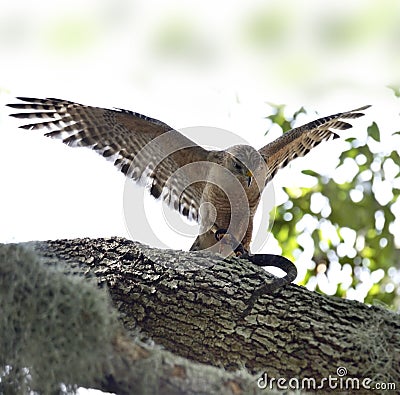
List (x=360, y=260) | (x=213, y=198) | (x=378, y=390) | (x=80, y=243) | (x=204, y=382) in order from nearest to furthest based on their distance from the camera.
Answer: (x=204, y=382), (x=378, y=390), (x=80, y=243), (x=213, y=198), (x=360, y=260)

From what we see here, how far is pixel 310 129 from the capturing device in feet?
17.0

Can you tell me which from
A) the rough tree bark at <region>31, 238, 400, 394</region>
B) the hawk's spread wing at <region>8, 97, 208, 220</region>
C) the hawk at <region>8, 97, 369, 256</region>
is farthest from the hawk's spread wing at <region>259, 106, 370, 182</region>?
the rough tree bark at <region>31, 238, 400, 394</region>

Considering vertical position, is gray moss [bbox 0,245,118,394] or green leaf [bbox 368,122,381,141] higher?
green leaf [bbox 368,122,381,141]

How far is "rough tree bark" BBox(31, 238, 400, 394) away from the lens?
2900mm

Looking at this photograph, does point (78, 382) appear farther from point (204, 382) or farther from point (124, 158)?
point (124, 158)

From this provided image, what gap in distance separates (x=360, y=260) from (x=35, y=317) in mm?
4130

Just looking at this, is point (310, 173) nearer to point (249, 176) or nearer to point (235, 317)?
point (249, 176)

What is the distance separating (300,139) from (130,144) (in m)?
1.29

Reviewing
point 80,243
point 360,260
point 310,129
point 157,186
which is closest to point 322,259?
point 360,260

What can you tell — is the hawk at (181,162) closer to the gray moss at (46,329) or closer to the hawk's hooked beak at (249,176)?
the hawk's hooked beak at (249,176)

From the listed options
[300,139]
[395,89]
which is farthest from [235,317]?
[395,89]

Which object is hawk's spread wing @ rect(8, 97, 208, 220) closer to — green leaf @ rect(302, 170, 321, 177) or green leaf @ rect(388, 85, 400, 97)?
green leaf @ rect(302, 170, 321, 177)

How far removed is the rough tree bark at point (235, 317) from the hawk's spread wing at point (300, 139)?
2.03 m

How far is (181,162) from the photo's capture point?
5.10m
